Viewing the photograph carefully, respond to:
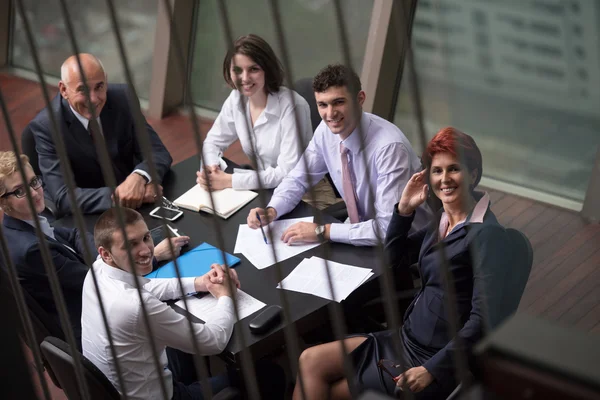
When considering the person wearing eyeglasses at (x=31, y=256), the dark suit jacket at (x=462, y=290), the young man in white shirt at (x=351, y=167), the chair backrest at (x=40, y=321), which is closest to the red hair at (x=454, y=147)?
the dark suit jacket at (x=462, y=290)

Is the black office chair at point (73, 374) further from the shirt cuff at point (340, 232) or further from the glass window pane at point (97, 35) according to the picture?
the glass window pane at point (97, 35)

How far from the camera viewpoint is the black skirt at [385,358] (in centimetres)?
273

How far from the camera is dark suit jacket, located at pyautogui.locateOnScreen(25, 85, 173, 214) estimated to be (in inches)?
148

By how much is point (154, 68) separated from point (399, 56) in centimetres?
203

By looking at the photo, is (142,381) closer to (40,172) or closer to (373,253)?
(373,253)

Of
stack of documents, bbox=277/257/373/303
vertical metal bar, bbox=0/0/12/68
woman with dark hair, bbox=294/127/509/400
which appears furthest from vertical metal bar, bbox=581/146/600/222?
vertical metal bar, bbox=0/0/12/68

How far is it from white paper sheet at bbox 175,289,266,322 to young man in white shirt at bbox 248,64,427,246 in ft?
1.29

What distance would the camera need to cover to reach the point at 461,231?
273 cm

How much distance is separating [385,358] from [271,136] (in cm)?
150

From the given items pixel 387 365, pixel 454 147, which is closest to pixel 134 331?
pixel 387 365

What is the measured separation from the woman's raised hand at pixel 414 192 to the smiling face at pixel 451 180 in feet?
0.35

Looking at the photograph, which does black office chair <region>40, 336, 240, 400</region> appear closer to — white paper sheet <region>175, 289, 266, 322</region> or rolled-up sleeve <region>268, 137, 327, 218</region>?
white paper sheet <region>175, 289, 266, 322</region>

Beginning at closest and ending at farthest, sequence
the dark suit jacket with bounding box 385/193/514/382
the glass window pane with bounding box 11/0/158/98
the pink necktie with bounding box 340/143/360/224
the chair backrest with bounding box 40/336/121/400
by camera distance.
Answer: the chair backrest with bounding box 40/336/121/400
the dark suit jacket with bounding box 385/193/514/382
the pink necktie with bounding box 340/143/360/224
the glass window pane with bounding box 11/0/158/98

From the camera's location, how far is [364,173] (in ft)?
11.6
